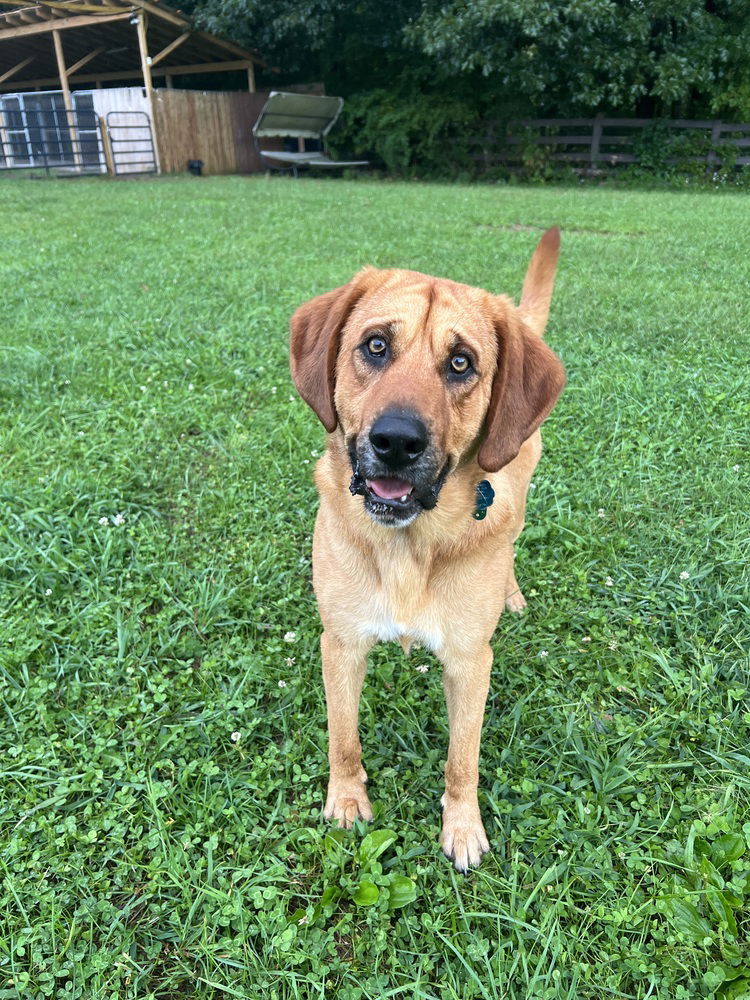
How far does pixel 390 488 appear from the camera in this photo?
6.36 feet

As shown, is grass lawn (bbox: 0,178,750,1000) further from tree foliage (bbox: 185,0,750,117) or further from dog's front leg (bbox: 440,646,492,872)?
tree foliage (bbox: 185,0,750,117)

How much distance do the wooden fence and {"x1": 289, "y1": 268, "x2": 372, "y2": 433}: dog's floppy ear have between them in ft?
75.5

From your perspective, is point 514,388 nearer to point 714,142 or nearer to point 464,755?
point 464,755

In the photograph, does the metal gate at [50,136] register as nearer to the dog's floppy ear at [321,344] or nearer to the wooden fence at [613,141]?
the wooden fence at [613,141]

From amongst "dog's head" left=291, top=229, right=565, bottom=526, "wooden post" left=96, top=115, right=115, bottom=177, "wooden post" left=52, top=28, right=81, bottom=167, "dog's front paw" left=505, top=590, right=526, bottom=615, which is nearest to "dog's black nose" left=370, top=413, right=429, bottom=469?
"dog's head" left=291, top=229, right=565, bottom=526

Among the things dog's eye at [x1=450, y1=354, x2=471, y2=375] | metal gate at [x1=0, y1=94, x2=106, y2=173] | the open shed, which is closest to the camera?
dog's eye at [x1=450, y1=354, x2=471, y2=375]

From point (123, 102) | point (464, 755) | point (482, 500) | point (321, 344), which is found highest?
point (123, 102)

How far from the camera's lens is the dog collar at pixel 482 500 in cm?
211

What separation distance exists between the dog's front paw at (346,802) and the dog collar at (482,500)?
1.02 m

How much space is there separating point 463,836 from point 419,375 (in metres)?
1.49

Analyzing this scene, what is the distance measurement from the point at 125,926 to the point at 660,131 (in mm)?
25582

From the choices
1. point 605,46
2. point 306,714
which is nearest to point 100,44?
point 605,46

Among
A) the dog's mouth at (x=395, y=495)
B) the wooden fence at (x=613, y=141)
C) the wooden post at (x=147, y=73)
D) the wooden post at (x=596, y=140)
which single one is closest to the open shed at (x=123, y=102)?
the wooden post at (x=147, y=73)

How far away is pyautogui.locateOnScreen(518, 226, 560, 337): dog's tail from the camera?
3091 mm
